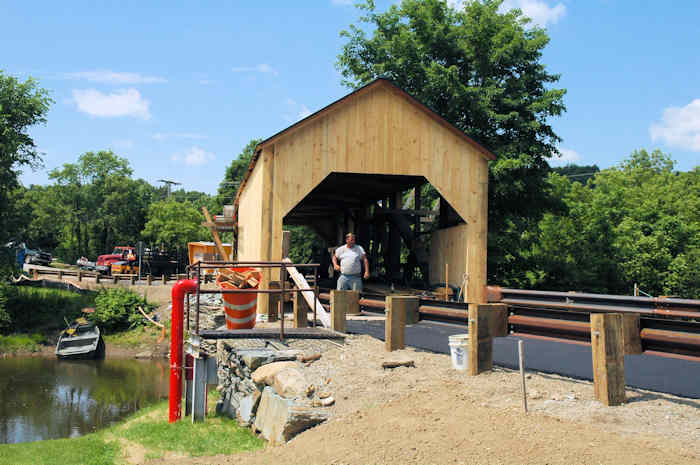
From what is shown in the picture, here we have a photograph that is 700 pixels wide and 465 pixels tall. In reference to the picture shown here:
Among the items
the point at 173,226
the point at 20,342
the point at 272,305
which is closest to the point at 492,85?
the point at 272,305

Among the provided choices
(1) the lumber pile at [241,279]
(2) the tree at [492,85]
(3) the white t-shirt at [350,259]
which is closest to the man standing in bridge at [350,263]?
(3) the white t-shirt at [350,259]

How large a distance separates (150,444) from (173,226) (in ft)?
162

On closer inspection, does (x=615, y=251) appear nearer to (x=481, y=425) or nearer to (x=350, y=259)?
(x=350, y=259)

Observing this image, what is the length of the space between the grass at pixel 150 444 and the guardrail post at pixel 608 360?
3.89 meters

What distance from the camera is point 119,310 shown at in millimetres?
31625

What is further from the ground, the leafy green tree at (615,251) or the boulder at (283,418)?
the leafy green tree at (615,251)

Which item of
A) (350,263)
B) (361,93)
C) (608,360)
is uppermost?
(361,93)

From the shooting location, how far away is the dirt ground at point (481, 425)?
459 centimetres

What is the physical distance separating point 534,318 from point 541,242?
25.8 metres

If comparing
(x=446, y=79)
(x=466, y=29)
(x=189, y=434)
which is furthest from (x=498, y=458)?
(x=466, y=29)

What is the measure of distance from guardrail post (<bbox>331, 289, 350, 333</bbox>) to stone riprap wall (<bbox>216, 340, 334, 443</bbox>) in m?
1.36

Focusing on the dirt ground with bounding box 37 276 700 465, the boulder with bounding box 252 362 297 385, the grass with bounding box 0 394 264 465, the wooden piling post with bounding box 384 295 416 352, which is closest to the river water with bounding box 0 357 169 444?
the grass with bounding box 0 394 264 465

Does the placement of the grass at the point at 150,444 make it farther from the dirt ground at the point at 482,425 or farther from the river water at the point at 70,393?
the river water at the point at 70,393

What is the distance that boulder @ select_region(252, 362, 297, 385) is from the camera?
305 inches
